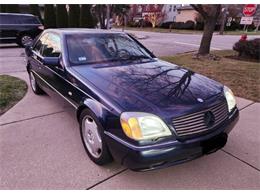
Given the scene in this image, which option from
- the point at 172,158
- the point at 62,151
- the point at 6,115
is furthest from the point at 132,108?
the point at 6,115

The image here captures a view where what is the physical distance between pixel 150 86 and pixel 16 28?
11.5 meters

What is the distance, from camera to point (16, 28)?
11836 millimetres

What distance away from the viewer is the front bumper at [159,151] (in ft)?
6.57

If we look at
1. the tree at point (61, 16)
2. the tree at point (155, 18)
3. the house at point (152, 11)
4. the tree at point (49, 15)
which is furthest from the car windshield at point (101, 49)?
the house at point (152, 11)

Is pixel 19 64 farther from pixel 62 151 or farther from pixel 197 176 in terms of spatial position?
pixel 197 176

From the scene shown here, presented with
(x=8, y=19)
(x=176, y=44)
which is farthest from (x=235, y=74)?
(x=8, y=19)

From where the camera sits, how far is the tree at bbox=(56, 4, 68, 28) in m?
19.6

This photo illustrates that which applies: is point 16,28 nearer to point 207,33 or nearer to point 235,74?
point 207,33

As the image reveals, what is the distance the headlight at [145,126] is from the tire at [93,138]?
357 millimetres

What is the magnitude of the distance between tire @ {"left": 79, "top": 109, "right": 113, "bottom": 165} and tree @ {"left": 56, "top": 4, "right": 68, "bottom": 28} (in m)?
19.1

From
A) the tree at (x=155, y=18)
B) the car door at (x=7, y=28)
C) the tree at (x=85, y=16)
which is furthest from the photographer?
the tree at (x=155, y=18)

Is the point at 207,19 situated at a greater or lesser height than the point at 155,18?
greater

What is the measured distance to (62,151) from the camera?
2.87 meters

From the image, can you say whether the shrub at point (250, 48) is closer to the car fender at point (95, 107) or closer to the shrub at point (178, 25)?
the car fender at point (95, 107)
